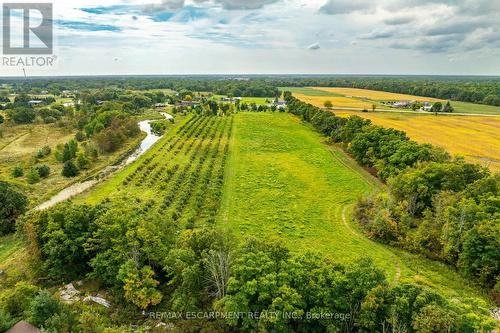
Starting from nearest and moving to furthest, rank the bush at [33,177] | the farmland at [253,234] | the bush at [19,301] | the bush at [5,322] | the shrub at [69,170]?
the bush at [5,322]
the farmland at [253,234]
the bush at [19,301]
the bush at [33,177]
the shrub at [69,170]

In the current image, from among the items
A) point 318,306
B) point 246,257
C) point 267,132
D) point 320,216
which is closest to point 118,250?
point 246,257

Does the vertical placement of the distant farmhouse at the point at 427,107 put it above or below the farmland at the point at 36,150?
above

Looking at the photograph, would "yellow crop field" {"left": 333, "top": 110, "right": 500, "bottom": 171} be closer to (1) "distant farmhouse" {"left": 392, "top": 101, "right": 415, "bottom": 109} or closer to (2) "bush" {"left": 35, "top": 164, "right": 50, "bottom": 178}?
(1) "distant farmhouse" {"left": 392, "top": 101, "right": 415, "bottom": 109}

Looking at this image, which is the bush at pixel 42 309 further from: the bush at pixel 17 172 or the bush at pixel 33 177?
the bush at pixel 17 172

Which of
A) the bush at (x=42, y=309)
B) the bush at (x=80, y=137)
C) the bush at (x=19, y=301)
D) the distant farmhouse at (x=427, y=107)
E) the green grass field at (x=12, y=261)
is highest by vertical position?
the distant farmhouse at (x=427, y=107)

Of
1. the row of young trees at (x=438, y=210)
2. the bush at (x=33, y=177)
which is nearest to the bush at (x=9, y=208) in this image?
the bush at (x=33, y=177)

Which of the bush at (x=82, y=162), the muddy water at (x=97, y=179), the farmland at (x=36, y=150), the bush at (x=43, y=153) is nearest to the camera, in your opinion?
the muddy water at (x=97, y=179)

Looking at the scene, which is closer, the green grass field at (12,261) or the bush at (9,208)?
the green grass field at (12,261)

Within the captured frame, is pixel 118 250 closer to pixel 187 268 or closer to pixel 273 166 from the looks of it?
pixel 187 268
